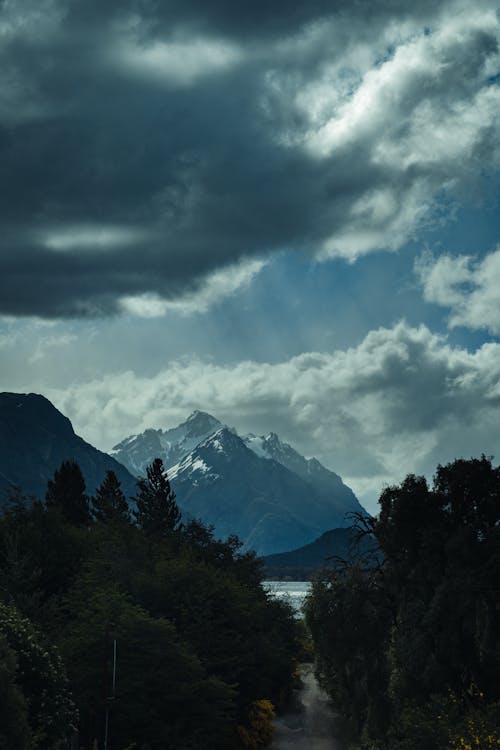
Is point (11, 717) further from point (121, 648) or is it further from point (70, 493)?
point (70, 493)

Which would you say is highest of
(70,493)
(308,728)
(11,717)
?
(70,493)

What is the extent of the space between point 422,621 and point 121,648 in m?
14.9

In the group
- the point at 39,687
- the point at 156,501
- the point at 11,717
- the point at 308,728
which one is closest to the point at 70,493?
the point at 156,501

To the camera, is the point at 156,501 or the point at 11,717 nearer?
the point at 11,717

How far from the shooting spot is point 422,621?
1582 inches

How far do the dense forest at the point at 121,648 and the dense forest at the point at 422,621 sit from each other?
21.8ft

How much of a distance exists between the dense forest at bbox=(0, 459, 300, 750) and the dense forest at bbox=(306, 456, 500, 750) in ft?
21.8

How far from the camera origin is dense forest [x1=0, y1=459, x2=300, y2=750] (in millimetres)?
33656

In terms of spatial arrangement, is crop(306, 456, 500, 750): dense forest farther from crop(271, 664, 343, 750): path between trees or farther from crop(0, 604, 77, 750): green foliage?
crop(0, 604, 77, 750): green foliage

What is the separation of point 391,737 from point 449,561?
8119mm

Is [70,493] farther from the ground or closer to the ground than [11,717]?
farther from the ground

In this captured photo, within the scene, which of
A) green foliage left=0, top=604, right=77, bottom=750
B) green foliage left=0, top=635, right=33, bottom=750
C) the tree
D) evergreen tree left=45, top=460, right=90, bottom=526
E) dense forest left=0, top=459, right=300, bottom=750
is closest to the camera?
green foliage left=0, top=635, right=33, bottom=750

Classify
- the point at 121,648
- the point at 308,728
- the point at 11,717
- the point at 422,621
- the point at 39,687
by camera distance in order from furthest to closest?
the point at 308,728
the point at 121,648
the point at 422,621
the point at 39,687
the point at 11,717

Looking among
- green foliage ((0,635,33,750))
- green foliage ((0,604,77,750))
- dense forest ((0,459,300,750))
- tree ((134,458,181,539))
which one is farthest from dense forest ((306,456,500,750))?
tree ((134,458,181,539))
